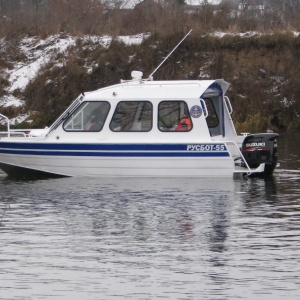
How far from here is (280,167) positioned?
2456 centimetres

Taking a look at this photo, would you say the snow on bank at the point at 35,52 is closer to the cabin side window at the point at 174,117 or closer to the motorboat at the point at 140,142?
the motorboat at the point at 140,142

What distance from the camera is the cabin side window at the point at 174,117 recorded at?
21812 mm

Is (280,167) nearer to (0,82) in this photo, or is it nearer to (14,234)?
(14,234)

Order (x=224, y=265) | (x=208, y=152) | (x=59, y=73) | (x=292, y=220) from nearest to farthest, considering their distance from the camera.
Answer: (x=224, y=265), (x=292, y=220), (x=208, y=152), (x=59, y=73)

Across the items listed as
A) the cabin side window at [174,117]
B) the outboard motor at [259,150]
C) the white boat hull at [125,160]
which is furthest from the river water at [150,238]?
the cabin side window at [174,117]

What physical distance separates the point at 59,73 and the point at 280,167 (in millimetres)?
21185

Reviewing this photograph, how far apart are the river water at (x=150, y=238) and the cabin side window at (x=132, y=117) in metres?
1.13

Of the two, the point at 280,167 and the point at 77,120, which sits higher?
the point at 77,120

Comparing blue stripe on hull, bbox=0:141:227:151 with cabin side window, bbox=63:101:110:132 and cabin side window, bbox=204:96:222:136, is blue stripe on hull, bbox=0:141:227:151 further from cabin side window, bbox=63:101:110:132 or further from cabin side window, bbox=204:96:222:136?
cabin side window, bbox=204:96:222:136

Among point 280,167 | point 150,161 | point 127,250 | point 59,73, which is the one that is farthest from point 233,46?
point 127,250

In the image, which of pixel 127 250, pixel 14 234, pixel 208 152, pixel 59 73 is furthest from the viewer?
pixel 59 73

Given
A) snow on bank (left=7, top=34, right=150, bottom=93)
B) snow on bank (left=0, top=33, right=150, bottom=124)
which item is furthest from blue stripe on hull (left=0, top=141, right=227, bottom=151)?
snow on bank (left=7, top=34, right=150, bottom=93)

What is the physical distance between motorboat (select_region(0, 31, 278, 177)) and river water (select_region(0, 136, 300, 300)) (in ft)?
1.11

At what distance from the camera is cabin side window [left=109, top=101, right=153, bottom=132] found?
2197 centimetres
